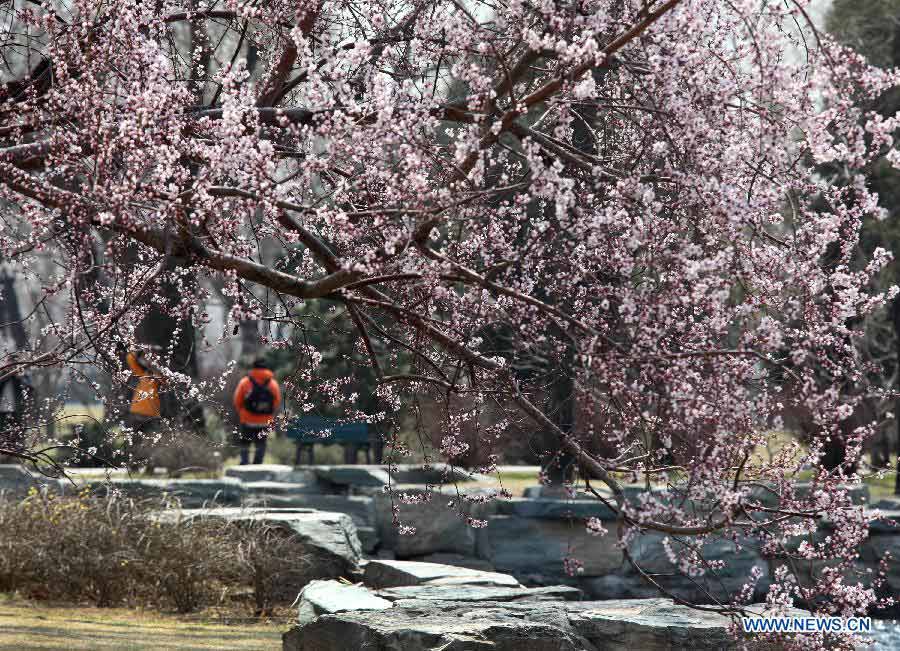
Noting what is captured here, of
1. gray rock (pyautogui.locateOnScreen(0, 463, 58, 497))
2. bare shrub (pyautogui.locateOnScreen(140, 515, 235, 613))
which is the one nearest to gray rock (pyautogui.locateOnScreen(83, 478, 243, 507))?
gray rock (pyautogui.locateOnScreen(0, 463, 58, 497))

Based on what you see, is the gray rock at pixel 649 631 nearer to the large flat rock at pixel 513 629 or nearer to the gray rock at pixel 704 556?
the large flat rock at pixel 513 629

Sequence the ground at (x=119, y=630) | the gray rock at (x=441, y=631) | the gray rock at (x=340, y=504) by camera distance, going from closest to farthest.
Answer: the gray rock at (x=441, y=631) < the ground at (x=119, y=630) < the gray rock at (x=340, y=504)

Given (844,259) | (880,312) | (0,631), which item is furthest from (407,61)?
(880,312)

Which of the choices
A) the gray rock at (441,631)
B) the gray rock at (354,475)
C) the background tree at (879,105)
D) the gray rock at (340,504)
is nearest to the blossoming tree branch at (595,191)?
the gray rock at (441,631)

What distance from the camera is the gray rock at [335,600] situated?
6695 millimetres

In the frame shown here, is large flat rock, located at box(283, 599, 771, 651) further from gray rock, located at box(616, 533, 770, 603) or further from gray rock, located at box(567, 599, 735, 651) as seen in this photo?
gray rock, located at box(616, 533, 770, 603)

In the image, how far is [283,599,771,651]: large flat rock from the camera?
5.87 m

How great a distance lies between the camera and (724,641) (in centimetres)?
620

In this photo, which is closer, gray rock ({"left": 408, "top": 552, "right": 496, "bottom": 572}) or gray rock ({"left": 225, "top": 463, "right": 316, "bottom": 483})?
gray rock ({"left": 408, "top": 552, "right": 496, "bottom": 572})

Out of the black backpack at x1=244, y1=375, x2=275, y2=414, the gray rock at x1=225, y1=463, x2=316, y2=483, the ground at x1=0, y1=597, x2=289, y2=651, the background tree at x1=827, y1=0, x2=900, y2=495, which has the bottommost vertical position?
the ground at x1=0, y1=597, x2=289, y2=651

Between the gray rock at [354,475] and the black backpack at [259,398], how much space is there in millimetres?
2862

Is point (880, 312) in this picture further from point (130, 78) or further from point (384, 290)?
point (130, 78)

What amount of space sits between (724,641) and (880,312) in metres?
20.9

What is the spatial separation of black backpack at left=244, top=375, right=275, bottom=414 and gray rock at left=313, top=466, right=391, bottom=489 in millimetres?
2862
